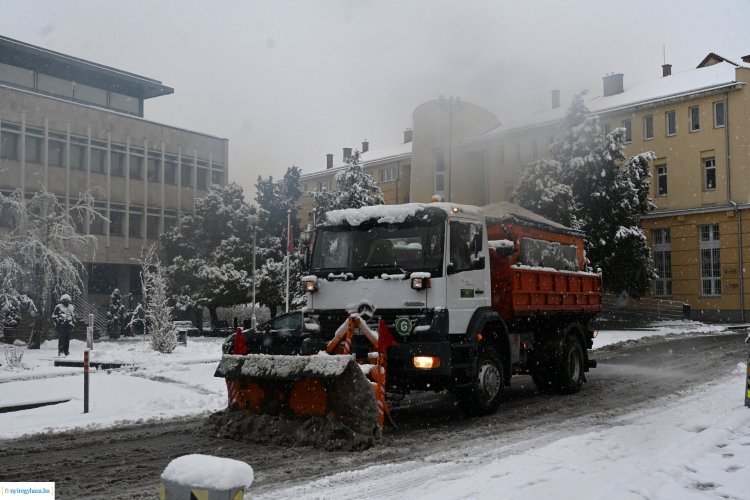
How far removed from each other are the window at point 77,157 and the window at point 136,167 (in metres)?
3.06

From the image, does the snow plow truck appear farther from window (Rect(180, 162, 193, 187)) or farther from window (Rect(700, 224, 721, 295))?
window (Rect(180, 162, 193, 187))

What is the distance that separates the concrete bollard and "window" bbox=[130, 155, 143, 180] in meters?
40.6

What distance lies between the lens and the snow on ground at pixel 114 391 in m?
10.8

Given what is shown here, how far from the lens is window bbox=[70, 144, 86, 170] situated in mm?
38719

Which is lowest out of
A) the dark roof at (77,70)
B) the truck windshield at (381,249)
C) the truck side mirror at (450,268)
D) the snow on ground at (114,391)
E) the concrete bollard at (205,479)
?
the snow on ground at (114,391)

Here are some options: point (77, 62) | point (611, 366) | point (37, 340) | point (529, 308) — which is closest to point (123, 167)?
point (77, 62)

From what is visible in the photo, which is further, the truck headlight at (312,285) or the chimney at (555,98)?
the chimney at (555,98)

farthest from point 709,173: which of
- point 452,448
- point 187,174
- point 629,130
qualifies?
point 452,448

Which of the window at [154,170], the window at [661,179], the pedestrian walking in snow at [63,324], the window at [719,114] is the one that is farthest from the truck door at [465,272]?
the window at [661,179]

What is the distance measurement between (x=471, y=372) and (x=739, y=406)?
4238 mm

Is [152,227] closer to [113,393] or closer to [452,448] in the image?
[113,393]

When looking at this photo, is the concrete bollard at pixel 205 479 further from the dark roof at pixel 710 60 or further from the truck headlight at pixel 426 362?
the dark roof at pixel 710 60

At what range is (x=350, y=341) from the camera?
31.1ft

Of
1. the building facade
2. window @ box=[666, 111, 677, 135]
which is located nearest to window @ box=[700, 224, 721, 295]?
window @ box=[666, 111, 677, 135]
